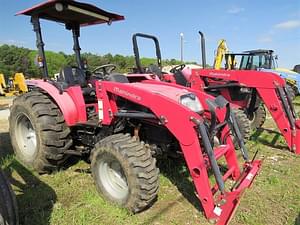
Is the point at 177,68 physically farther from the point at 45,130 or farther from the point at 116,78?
the point at 45,130

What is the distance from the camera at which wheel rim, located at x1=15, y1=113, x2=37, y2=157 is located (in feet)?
15.5

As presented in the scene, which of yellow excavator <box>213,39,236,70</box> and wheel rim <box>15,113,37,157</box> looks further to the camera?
yellow excavator <box>213,39,236,70</box>

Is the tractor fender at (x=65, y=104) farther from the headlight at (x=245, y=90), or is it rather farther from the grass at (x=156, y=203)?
the headlight at (x=245, y=90)

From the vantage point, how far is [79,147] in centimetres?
431

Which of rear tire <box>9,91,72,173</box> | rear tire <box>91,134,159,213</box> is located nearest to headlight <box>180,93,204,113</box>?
rear tire <box>91,134,159,213</box>

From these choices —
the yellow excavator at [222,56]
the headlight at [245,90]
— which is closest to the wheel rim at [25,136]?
the headlight at [245,90]

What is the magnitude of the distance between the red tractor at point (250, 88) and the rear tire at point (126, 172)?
2141 millimetres

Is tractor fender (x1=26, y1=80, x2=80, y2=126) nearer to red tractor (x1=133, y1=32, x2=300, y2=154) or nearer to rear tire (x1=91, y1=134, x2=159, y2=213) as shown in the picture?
rear tire (x1=91, y1=134, x2=159, y2=213)

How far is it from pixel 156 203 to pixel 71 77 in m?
2.15

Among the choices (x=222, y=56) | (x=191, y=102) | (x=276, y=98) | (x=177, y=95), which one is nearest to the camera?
(x=177, y=95)

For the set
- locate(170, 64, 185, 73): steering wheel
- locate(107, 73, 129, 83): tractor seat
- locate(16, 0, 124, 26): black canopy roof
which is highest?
locate(16, 0, 124, 26): black canopy roof

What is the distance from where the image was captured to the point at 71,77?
451 centimetres

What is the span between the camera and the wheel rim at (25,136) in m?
4.73

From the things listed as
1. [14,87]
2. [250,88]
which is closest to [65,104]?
[250,88]
